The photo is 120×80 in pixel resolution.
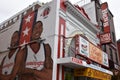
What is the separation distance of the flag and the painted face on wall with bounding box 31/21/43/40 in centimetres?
47

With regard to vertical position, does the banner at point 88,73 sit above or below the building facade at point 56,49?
below

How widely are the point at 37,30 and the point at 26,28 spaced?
1502 millimetres

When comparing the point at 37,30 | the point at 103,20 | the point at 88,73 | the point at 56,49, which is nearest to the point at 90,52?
the point at 88,73

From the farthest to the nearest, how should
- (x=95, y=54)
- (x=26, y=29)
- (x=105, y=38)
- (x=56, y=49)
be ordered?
(x=105, y=38), (x=26, y=29), (x=95, y=54), (x=56, y=49)

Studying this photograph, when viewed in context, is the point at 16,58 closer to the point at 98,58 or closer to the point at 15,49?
the point at 15,49

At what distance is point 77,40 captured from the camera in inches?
462

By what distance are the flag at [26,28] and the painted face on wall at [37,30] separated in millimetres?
467

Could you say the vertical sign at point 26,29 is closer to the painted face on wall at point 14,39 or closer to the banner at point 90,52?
the painted face on wall at point 14,39

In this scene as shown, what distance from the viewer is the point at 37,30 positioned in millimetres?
13047

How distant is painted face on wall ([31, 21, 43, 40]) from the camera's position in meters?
12.8

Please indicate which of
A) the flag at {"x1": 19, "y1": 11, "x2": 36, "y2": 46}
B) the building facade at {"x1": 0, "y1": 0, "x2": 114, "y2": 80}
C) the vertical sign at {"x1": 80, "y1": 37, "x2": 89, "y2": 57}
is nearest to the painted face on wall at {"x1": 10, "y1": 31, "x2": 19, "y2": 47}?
the building facade at {"x1": 0, "y1": 0, "x2": 114, "y2": 80}

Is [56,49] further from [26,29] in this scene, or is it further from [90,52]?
[26,29]

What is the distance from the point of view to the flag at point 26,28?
45.0ft

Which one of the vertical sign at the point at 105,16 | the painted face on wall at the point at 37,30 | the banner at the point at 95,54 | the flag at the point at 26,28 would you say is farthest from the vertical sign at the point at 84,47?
the vertical sign at the point at 105,16
